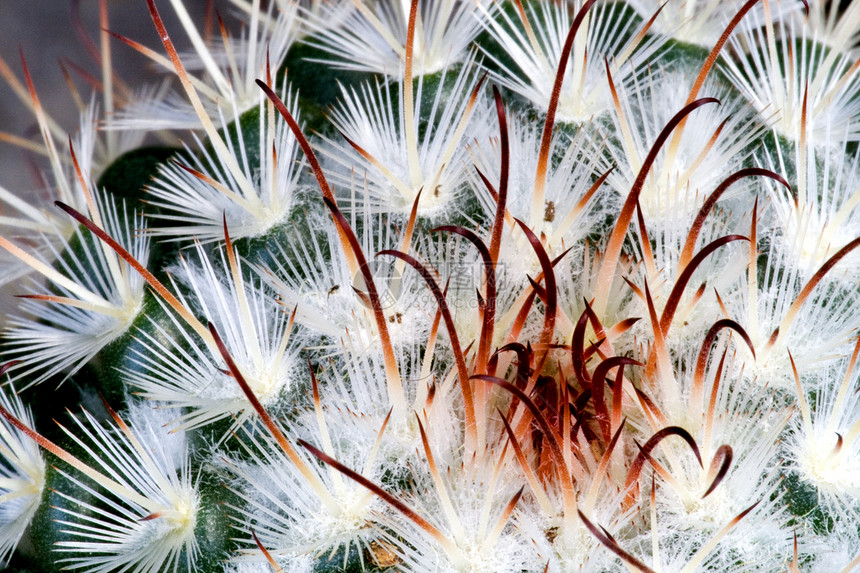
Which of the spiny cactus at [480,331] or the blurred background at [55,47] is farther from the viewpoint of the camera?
the blurred background at [55,47]

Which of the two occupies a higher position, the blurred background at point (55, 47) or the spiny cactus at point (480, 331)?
the blurred background at point (55, 47)

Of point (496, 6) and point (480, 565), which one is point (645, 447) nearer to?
point (480, 565)

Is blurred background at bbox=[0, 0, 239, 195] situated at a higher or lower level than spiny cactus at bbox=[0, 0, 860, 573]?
higher

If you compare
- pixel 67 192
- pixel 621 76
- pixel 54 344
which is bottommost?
pixel 54 344

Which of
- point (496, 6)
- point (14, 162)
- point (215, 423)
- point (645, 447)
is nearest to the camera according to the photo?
point (645, 447)

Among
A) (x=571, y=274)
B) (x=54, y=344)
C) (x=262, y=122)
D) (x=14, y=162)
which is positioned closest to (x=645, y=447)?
(x=571, y=274)
